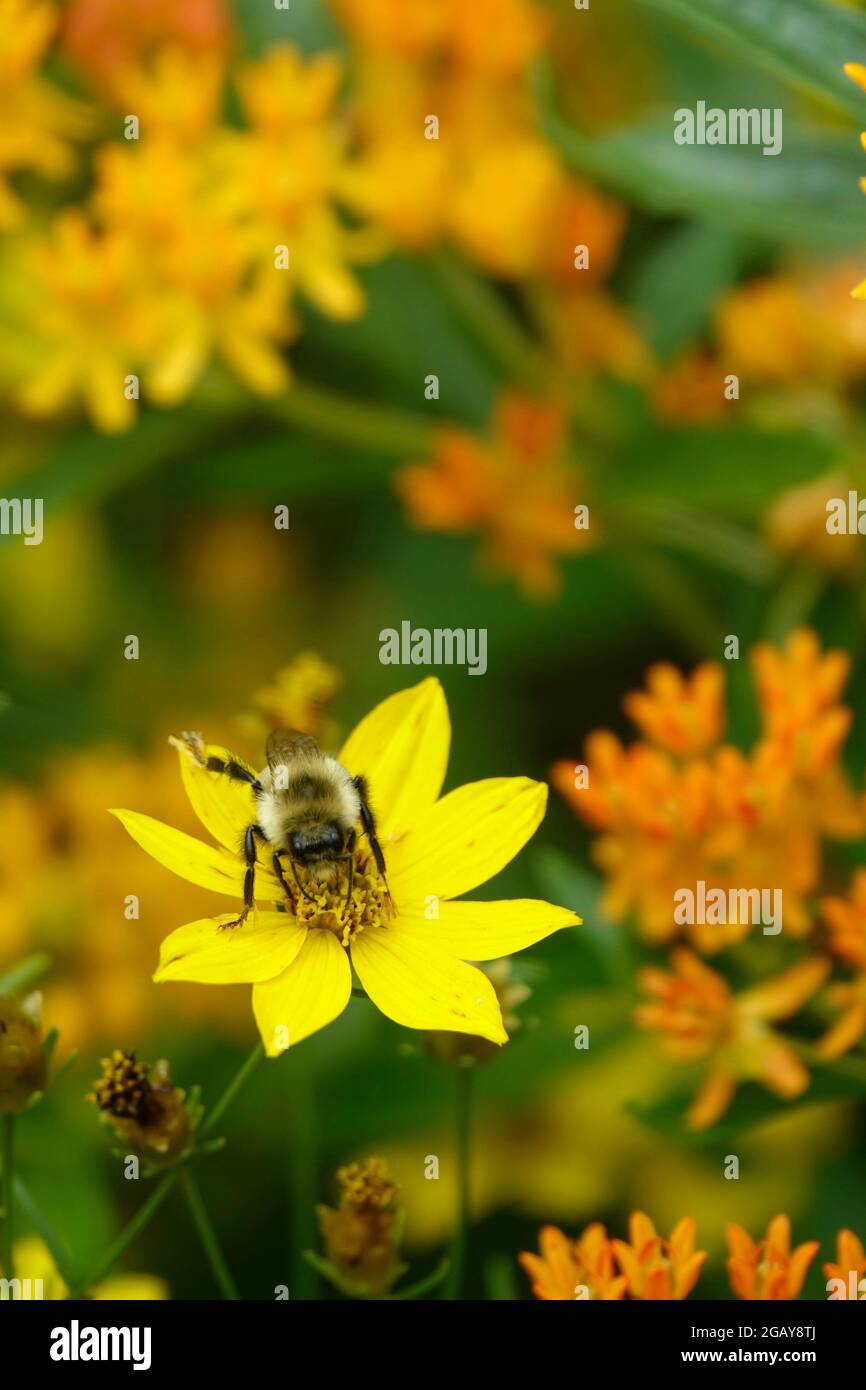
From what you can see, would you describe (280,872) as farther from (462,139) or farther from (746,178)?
(462,139)

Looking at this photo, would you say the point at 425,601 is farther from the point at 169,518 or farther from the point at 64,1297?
the point at 64,1297

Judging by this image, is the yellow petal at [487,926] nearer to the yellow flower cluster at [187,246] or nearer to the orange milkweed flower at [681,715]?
the orange milkweed flower at [681,715]

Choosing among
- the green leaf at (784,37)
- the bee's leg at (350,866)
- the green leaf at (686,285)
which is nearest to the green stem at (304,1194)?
the bee's leg at (350,866)

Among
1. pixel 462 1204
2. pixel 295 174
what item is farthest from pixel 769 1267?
pixel 295 174

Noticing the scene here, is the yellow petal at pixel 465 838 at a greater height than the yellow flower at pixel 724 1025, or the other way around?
the yellow petal at pixel 465 838
